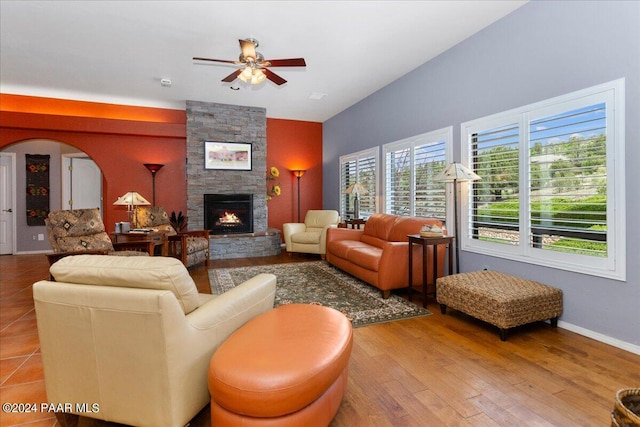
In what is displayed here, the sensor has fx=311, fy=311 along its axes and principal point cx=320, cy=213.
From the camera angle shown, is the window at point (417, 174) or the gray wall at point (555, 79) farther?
the window at point (417, 174)

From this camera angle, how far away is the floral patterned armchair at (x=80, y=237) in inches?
142

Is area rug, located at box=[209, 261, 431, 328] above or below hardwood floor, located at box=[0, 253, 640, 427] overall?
above

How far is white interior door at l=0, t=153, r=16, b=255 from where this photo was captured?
6445 mm

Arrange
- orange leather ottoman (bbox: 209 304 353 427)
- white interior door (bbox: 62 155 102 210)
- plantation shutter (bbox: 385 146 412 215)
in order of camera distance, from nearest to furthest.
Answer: orange leather ottoman (bbox: 209 304 353 427) < plantation shutter (bbox: 385 146 412 215) < white interior door (bbox: 62 155 102 210)

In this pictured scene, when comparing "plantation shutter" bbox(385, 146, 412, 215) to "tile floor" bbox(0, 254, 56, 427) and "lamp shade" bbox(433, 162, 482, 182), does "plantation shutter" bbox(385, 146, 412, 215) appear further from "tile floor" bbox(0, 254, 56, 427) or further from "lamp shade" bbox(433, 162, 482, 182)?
"tile floor" bbox(0, 254, 56, 427)

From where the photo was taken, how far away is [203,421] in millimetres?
1649

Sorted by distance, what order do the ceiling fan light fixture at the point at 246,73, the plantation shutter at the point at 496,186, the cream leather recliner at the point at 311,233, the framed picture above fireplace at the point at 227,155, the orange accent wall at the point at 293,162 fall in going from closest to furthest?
the plantation shutter at the point at 496,186
the ceiling fan light fixture at the point at 246,73
the cream leather recliner at the point at 311,233
the framed picture above fireplace at the point at 227,155
the orange accent wall at the point at 293,162

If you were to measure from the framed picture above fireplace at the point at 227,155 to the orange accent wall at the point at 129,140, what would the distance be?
716mm

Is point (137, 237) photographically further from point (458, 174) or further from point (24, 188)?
point (24, 188)

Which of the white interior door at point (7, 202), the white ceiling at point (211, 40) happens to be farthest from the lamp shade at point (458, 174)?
the white interior door at point (7, 202)

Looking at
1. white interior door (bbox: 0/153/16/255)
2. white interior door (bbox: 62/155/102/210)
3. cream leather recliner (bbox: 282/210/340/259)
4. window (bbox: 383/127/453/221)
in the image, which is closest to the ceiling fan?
window (bbox: 383/127/453/221)

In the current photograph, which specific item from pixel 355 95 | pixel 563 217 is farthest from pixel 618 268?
pixel 355 95

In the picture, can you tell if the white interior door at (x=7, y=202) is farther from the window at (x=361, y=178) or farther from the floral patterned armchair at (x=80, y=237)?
the window at (x=361, y=178)

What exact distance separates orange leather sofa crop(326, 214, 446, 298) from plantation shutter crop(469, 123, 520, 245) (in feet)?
1.59
